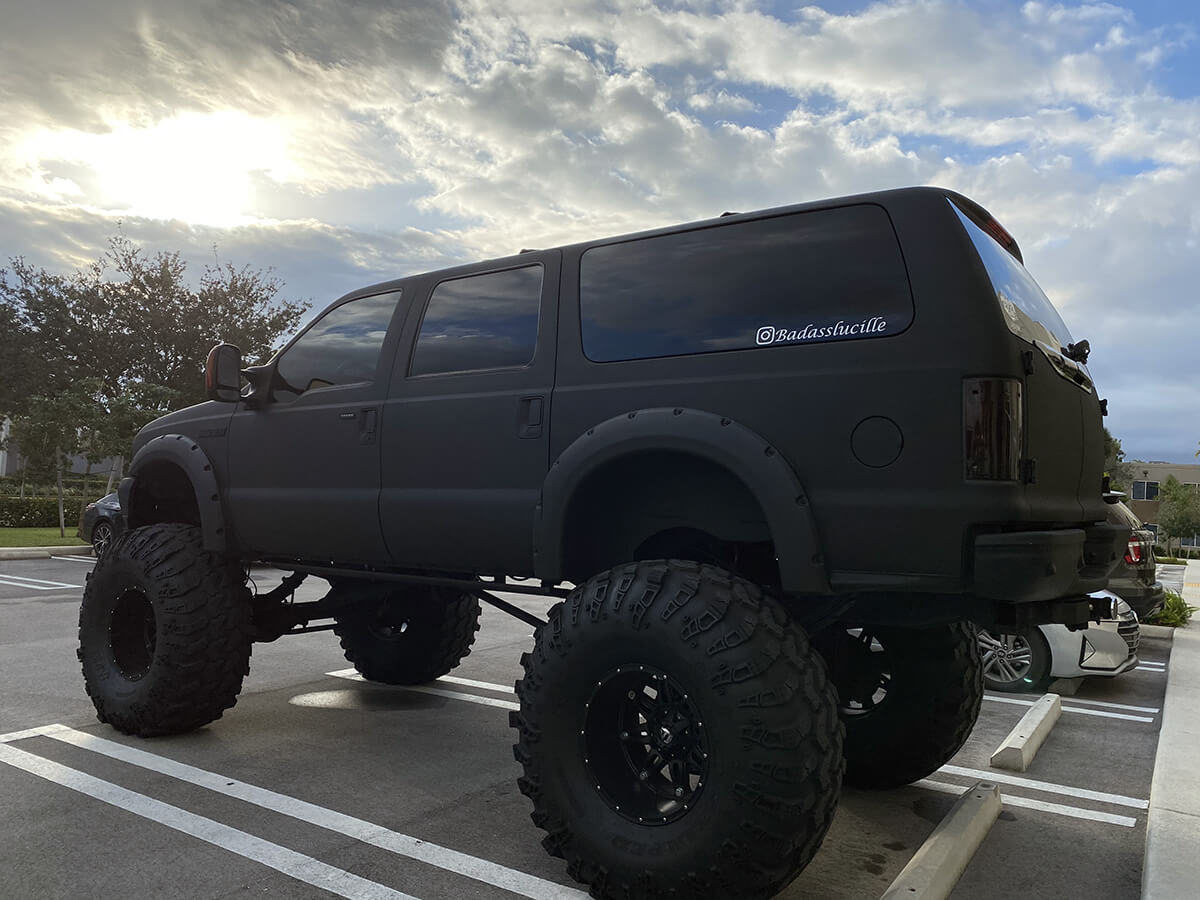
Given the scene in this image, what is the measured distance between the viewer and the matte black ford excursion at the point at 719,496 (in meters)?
2.77

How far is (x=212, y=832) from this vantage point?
3.62 meters

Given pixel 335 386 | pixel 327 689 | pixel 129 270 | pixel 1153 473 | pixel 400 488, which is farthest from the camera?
pixel 1153 473

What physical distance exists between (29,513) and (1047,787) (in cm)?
2588

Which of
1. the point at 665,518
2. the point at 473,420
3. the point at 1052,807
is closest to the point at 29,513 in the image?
the point at 473,420

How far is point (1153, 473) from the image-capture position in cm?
8556

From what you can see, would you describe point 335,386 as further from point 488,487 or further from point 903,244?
point 903,244

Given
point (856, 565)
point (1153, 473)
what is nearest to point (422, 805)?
point (856, 565)

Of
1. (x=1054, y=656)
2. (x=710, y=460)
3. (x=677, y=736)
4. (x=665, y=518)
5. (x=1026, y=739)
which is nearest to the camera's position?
(x=677, y=736)

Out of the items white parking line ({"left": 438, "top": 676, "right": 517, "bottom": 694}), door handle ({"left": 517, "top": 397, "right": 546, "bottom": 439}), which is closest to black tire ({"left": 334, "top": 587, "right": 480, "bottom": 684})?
white parking line ({"left": 438, "top": 676, "right": 517, "bottom": 694})

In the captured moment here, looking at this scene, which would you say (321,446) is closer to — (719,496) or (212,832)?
(212,832)

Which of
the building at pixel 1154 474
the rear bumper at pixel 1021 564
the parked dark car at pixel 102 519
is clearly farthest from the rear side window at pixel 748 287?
the building at pixel 1154 474

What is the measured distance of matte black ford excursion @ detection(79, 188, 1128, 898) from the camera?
2.77 metres

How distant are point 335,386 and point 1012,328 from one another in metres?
3.26

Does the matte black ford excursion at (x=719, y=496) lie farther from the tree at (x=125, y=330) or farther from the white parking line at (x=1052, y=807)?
the tree at (x=125, y=330)
